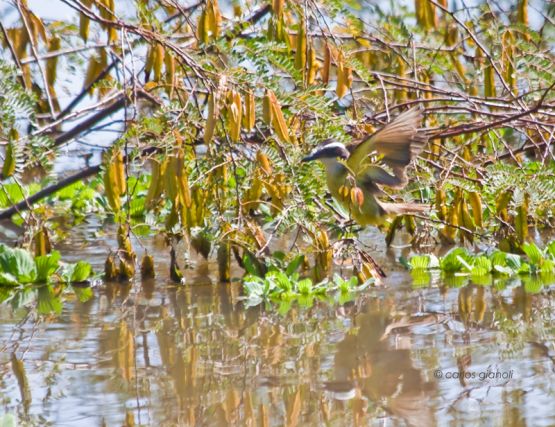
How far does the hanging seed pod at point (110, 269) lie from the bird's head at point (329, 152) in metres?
1.52

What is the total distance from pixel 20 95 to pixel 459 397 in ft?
8.21

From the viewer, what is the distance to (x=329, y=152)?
449cm

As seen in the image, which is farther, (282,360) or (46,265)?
(46,265)

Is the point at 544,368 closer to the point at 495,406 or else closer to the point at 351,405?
the point at 495,406

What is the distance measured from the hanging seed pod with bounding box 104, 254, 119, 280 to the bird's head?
59.7 inches

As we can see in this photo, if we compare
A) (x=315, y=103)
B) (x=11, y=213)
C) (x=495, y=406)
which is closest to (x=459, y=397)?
(x=495, y=406)

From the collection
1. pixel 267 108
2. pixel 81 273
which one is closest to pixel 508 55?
pixel 267 108

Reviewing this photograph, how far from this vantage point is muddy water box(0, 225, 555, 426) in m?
3.29

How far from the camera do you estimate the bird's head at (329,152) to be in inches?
176

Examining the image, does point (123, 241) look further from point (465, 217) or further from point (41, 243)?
point (465, 217)

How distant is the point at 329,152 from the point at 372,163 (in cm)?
21

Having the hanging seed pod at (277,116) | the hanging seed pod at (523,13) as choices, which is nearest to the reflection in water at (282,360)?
the hanging seed pod at (277,116)

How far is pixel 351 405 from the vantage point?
11.0ft

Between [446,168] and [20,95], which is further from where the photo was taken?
[446,168]
